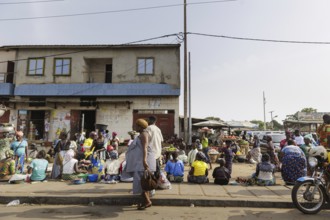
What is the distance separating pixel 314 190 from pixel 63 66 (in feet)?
59.2

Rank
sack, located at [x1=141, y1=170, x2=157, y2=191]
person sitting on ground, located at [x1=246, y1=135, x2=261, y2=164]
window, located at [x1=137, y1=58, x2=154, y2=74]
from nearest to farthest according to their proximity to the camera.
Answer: sack, located at [x1=141, y1=170, x2=157, y2=191] → person sitting on ground, located at [x1=246, y1=135, x2=261, y2=164] → window, located at [x1=137, y1=58, x2=154, y2=74]

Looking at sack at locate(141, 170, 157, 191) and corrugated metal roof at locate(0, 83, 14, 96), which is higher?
corrugated metal roof at locate(0, 83, 14, 96)

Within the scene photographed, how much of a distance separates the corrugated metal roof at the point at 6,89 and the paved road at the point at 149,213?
1553 cm

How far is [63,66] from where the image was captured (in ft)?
62.6

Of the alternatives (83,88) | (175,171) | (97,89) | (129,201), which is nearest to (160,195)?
(129,201)

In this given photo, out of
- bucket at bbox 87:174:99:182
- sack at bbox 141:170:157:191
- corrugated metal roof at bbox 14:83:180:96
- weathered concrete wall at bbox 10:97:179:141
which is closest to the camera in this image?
sack at bbox 141:170:157:191

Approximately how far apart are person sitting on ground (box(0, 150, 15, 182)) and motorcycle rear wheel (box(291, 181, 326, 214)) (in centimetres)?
788

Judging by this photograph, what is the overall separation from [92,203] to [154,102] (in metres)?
12.4

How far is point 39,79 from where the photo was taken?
749 inches

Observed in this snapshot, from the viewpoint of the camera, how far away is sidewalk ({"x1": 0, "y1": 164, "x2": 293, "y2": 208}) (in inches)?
225

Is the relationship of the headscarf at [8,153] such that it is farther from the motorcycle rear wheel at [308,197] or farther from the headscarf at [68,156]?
the motorcycle rear wheel at [308,197]

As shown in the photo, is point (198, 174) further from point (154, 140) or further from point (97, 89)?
point (97, 89)

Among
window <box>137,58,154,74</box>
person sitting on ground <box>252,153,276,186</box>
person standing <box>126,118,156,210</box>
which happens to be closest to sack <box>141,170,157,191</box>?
person standing <box>126,118,156,210</box>

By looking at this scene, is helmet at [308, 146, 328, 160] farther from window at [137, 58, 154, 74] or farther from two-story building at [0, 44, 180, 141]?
window at [137, 58, 154, 74]
